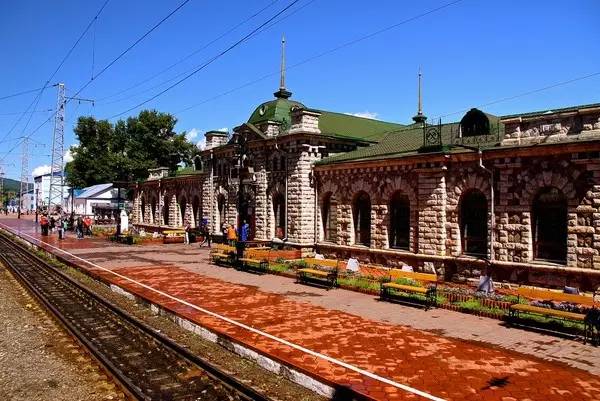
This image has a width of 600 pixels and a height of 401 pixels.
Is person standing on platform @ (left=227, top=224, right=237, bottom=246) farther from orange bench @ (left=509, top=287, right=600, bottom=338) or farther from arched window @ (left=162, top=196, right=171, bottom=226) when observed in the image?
orange bench @ (left=509, top=287, right=600, bottom=338)

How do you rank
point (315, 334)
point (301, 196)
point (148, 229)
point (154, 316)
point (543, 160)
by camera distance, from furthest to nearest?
1. point (148, 229)
2. point (301, 196)
3. point (543, 160)
4. point (154, 316)
5. point (315, 334)

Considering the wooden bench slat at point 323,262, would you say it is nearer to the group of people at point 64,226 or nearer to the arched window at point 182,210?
the arched window at point 182,210

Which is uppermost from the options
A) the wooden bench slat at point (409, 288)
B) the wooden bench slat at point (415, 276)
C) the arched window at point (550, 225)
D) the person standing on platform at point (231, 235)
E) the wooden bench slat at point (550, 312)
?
the arched window at point (550, 225)

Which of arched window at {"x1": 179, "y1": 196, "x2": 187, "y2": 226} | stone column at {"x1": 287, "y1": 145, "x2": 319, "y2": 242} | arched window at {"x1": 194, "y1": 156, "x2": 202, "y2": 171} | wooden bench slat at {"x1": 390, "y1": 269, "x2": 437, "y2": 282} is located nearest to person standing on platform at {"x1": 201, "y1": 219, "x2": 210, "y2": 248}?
arched window at {"x1": 179, "y1": 196, "x2": 187, "y2": 226}

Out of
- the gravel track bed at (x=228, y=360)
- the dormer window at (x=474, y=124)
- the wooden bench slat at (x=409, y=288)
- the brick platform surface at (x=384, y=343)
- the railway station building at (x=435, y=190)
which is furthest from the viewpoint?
the dormer window at (x=474, y=124)

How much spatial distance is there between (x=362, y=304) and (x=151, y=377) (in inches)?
265

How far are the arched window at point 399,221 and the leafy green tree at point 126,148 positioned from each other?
45.7m

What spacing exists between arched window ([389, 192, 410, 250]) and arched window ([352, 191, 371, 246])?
145 centimetres

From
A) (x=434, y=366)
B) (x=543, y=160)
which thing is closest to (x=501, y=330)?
(x=434, y=366)

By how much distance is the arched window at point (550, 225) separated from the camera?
49.4 ft

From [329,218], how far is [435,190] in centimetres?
675

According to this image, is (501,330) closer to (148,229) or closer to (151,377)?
(151,377)

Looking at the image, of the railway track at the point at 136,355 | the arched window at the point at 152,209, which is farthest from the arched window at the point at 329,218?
the arched window at the point at 152,209

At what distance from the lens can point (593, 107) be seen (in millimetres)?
14023
